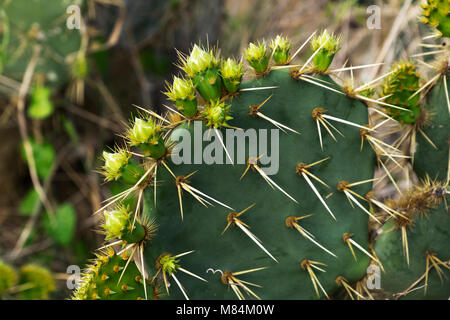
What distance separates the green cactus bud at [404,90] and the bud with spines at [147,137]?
1.78 feet

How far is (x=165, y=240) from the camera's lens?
877mm

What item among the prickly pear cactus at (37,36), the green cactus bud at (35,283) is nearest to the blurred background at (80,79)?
the prickly pear cactus at (37,36)

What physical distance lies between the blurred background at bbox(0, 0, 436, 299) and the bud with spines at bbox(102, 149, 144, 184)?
3.61 ft

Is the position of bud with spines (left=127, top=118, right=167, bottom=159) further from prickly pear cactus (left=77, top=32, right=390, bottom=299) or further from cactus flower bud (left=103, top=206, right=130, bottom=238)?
cactus flower bud (left=103, top=206, right=130, bottom=238)

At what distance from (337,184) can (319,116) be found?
0.15 meters

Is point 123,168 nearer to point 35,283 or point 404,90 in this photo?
point 404,90

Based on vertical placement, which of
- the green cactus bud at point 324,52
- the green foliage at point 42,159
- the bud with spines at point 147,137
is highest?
the green foliage at point 42,159

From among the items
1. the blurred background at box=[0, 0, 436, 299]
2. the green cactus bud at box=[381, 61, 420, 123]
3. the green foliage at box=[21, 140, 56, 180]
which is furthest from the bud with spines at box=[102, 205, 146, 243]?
the green foliage at box=[21, 140, 56, 180]

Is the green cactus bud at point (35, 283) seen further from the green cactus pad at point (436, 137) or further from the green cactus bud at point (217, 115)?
the green cactus pad at point (436, 137)

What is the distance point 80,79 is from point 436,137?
4.74 feet

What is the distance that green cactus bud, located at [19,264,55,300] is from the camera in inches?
62.2

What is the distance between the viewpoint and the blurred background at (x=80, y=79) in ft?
6.18
